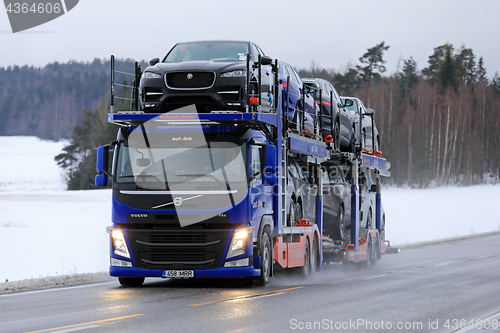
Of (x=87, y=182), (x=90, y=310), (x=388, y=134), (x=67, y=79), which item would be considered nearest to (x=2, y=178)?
(x=87, y=182)

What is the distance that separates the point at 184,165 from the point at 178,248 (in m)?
1.37

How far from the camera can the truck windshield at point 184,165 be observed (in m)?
11.6

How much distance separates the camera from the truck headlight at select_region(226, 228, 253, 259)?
1166 centimetres

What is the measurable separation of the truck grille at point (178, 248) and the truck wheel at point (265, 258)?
856mm

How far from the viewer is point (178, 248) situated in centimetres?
1174

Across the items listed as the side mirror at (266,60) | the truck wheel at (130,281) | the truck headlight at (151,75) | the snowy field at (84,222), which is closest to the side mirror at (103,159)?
the truck headlight at (151,75)

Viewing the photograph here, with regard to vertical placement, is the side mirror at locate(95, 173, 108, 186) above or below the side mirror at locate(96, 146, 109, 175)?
below

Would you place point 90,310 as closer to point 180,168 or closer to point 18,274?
point 180,168

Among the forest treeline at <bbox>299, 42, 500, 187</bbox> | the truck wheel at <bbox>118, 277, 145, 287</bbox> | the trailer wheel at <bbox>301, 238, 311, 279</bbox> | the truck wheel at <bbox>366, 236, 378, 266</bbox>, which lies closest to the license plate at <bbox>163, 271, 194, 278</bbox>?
the truck wheel at <bbox>118, 277, 145, 287</bbox>

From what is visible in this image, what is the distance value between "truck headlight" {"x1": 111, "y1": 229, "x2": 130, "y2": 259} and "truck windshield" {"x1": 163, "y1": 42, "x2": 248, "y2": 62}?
3.35 metres

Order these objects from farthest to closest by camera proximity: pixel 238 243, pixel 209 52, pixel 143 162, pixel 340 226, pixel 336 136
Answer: pixel 340 226 < pixel 336 136 < pixel 209 52 < pixel 143 162 < pixel 238 243

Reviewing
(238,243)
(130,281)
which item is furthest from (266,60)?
(130,281)

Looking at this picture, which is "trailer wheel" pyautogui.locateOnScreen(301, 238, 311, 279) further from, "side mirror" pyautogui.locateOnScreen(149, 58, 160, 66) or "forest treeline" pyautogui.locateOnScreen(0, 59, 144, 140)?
"forest treeline" pyautogui.locateOnScreen(0, 59, 144, 140)

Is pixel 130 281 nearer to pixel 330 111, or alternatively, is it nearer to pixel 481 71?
pixel 330 111
